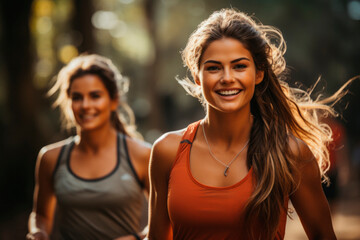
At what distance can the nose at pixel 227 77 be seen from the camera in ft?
8.67

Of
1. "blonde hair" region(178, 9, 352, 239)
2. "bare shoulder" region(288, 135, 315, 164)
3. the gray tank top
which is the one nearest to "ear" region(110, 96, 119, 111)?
the gray tank top

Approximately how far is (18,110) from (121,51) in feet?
44.9

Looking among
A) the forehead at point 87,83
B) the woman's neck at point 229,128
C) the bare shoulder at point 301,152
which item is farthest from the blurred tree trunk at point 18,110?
the bare shoulder at point 301,152

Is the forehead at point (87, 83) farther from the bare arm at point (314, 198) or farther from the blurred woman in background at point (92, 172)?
the bare arm at point (314, 198)

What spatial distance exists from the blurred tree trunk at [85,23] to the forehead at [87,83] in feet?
18.0

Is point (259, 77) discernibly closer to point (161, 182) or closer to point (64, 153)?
point (161, 182)

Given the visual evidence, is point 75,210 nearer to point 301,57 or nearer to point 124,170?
point 124,170

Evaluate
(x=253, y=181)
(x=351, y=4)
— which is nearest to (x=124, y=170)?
(x=253, y=181)

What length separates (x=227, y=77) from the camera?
8.67 ft

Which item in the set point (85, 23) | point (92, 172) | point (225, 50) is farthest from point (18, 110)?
point (225, 50)

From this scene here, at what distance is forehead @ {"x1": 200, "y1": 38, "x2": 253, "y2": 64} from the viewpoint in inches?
106

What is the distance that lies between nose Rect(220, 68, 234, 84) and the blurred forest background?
41.2 inches

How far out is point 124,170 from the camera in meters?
3.80

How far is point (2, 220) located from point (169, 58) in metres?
15.5
